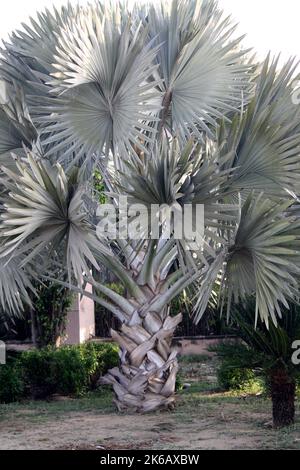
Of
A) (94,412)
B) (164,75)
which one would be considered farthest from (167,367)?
(164,75)

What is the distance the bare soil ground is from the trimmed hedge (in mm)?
228

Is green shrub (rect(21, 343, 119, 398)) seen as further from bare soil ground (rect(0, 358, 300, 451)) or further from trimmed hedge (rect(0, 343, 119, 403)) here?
bare soil ground (rect(0, 358, 300, 451))

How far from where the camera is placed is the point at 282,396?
753 centimetres

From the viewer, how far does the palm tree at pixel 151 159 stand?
23.4ft

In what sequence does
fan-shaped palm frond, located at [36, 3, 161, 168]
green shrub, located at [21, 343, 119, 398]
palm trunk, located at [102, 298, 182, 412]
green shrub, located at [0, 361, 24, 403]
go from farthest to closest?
1. green shrub, located at [21, 343, 119, 398]
2. green shrub, located at [0, 361, 24, 403]
3. palm trunk, located at [102, 298, 182, 412]
4. fan-shaped palm frond, located at [36, 3, 161, 168]

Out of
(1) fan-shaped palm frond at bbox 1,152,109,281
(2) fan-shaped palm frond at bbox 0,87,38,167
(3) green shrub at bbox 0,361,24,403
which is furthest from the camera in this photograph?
(3) green shrub at bbox 0,361,24,403

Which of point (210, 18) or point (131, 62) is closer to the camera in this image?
point (131, 62)

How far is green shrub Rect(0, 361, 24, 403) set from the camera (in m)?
9.86

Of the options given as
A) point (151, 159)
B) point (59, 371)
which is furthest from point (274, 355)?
point (59, 371)

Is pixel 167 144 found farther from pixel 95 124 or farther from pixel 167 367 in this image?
pixel 167 367

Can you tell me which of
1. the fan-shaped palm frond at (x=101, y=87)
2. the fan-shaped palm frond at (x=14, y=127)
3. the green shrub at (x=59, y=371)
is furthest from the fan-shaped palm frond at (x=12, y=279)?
the green shrub at (x=59, y=371)

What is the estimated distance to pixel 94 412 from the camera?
8984 mm

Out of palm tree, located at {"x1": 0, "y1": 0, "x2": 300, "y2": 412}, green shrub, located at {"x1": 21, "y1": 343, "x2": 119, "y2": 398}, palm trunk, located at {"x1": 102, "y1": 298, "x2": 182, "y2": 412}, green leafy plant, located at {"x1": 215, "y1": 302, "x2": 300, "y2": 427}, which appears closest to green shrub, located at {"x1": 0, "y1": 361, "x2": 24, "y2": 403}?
green shrub, located at {"x1": 21, "y1": 343, "x2": 119, "y2": 398}
